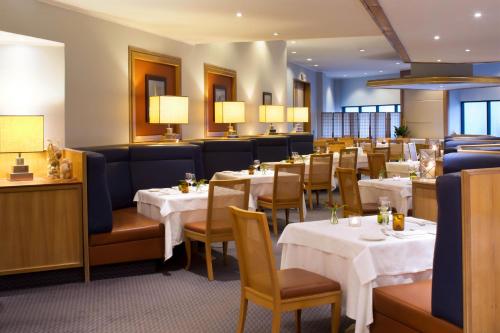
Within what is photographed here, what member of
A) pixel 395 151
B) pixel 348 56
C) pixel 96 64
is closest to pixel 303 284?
pixel 96 64

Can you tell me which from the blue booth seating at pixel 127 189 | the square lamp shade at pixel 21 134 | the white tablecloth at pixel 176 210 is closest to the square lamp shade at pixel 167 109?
the blue booth seating at pixel 127 189

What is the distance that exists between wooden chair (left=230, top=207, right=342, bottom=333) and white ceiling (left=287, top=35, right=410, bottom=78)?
30.1ft

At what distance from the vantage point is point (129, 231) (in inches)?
214

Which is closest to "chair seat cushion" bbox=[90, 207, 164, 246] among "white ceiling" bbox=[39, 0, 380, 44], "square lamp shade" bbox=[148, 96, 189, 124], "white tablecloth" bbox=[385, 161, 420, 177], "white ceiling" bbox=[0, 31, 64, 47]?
"square lamp shade" bbox=[148, 96, 189, 124]

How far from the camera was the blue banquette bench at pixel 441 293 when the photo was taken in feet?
8.72

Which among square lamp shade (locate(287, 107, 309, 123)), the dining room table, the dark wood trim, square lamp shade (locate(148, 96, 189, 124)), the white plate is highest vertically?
the dark wood trim

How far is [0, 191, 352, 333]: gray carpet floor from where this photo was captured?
410 centimetres

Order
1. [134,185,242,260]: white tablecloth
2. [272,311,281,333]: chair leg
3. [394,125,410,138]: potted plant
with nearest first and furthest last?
[272,311,281,333]: chair leg
[134,185,242,260]: white tablecloth
[394,125,410,138]: potted plant

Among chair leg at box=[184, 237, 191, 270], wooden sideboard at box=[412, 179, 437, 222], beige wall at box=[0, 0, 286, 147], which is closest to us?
wooden sideboard at box=[412, 179, 437, 222]

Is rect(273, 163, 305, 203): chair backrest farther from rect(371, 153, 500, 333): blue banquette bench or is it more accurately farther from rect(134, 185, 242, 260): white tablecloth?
rect(371, 153, 500, 333): blue banquette bench

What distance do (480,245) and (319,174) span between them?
259 inches

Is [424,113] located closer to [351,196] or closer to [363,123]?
[363,123]

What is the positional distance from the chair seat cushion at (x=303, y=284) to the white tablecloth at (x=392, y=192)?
302cm

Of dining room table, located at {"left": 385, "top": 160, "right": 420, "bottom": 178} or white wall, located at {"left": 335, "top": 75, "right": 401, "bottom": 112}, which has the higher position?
white wall, located at {"left": 335, "top": 75, "right": 401, "bottom": 112}
